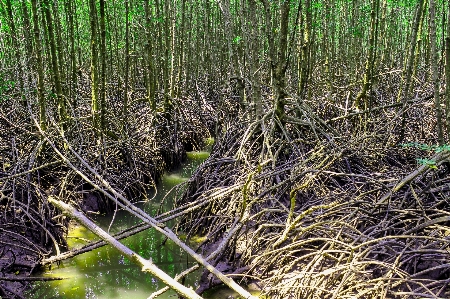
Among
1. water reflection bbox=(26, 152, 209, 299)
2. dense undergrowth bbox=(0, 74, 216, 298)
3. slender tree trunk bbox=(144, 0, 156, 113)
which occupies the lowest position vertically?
water reflection bbox=(26, 152, 209, 299)

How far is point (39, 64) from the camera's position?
4816 mm

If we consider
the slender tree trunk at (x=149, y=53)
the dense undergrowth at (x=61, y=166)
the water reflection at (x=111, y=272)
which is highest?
the slender tree trunk at (x=149, y=53)

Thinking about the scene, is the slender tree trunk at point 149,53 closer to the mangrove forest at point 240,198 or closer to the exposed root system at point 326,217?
the mangrove forest at point 240,198

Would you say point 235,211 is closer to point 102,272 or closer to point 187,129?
point 102,272

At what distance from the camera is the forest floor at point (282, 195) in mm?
2760

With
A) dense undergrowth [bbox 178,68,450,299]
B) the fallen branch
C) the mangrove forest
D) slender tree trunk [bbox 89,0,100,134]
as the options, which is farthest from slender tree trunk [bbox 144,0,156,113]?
the fallen branch

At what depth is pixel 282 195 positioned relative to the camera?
442cm

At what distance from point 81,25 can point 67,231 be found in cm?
1069

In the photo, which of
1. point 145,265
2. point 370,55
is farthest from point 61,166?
point 370,55

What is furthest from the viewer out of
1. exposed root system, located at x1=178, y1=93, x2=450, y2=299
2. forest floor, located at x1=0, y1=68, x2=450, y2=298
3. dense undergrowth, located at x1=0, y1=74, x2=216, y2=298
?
dense undergrowth, located at x1=0, y1=74, x2=216, y2=298

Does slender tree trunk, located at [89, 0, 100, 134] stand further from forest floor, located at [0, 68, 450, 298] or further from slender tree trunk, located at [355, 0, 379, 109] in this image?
slender tree trunk, located at [355, 0, 379, 109]

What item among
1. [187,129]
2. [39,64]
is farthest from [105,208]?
[187,129]

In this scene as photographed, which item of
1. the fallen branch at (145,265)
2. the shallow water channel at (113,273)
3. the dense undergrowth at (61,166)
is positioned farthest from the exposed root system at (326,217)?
the dense undergrowth at (61,166)

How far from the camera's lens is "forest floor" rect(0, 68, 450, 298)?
2760 mm
